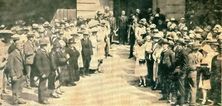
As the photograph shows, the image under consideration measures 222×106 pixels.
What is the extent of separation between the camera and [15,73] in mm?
7766

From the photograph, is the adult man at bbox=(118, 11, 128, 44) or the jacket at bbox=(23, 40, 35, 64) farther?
the adult man at bbox=(118, 11, 128, 44)

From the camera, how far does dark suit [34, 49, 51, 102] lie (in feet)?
25.6

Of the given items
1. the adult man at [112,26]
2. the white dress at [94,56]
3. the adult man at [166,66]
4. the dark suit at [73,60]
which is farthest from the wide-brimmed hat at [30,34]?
the adult man at [166,66]

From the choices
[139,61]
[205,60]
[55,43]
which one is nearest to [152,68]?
[139,61]

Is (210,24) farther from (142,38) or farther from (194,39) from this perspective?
(142,38)

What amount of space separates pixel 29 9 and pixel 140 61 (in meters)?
1.61

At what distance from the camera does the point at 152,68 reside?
8062mm

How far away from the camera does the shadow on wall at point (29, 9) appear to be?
782 centimetres

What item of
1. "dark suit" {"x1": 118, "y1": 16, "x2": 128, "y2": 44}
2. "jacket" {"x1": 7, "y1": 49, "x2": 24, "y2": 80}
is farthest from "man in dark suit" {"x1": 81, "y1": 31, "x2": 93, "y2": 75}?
"jacket" {"x1": 7, "y1": 49, "x2": 24, "y2": 80}

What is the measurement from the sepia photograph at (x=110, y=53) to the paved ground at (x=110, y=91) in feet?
0.04

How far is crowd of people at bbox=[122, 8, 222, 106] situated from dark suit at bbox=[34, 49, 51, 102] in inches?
43.7

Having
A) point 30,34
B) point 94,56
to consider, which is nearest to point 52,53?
point 30,34

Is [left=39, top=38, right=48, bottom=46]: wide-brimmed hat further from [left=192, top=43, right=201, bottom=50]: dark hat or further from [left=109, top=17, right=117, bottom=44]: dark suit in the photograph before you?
[left=192, top=43, right=201, bottom=50]: dark hat

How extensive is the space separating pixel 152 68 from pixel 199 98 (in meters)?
0.74
